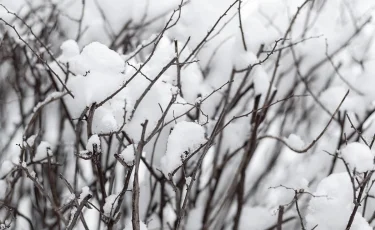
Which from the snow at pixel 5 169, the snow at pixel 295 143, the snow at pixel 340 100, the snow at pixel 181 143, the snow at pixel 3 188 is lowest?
the snow at pixel 181 143

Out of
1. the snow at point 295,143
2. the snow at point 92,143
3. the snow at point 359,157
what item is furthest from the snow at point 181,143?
the snow at point 295,143

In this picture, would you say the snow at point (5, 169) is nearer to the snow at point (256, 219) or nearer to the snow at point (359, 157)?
the snow at point (256, 219)

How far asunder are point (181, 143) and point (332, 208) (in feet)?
2.10

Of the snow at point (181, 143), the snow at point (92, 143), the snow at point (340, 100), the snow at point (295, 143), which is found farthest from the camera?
the snow at point (340, 100)

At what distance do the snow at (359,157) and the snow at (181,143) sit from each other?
47 centimetres

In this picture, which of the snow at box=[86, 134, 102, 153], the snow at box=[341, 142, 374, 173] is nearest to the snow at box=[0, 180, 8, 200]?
the snow at box=[86, 134, 102, 153]

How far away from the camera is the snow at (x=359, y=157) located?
4.46ft

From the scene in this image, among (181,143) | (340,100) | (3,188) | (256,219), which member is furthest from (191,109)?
(340,100)

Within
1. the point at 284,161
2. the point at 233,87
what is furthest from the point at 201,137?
the point at 284,161

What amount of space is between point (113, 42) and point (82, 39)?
0.37 m

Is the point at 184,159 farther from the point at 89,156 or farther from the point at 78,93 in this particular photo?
the point at 78,93

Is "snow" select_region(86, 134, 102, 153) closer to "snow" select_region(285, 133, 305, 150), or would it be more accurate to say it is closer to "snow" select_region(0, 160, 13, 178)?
"snow" select_region(0, 160, 13, 178)

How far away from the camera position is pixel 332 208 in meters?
1.66

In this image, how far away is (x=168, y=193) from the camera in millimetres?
2609
